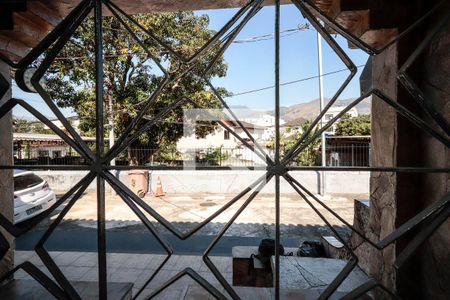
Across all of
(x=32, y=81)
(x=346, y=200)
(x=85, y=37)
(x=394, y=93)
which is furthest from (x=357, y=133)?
(x=32, y=81)

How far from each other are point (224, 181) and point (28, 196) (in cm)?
702

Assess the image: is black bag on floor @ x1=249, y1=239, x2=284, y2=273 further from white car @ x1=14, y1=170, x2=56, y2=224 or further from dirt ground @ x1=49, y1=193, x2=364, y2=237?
white car @ x1=14, y1=170, x2=56, y2=224

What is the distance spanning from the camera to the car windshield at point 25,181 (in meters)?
7.21

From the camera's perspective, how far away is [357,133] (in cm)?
1553

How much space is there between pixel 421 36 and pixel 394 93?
0.41m

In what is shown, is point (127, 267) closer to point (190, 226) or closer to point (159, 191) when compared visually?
point (190, 226)

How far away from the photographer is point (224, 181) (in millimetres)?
12289

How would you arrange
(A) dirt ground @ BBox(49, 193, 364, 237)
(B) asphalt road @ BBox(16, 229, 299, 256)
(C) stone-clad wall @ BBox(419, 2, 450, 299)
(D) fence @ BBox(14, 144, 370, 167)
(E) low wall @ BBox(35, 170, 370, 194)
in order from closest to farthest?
(C) stone-clad wall @ BBox(419, 2, 450, 299) → (B) asphalt road @ BBox(16, 229, 299, 256) → (A) dirt ground @ BBox(49, 193, 364, 237) → (E) low wall @ BBox(35, 170, 370, 194) → (D) fence @ BBox(14, 144, 370, 167)

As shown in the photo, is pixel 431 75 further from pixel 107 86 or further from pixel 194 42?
pixel 107 86

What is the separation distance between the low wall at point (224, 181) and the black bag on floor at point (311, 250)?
7.47 metres

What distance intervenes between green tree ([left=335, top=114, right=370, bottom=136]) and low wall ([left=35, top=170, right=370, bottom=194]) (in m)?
4.00

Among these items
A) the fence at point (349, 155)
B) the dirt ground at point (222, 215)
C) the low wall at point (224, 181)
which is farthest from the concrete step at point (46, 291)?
the fence at point (349, 155)

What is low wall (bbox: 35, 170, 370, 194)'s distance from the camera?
38.9 feet

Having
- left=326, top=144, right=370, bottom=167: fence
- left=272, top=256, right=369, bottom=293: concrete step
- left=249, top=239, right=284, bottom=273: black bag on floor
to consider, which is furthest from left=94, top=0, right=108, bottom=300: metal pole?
left=326, top=144, right=370, bottom=167: fence
